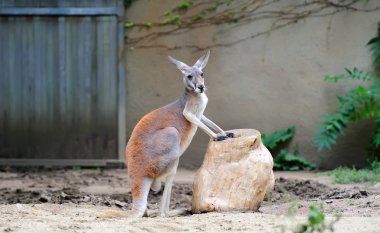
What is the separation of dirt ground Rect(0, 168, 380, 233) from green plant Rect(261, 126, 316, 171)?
0.42 m

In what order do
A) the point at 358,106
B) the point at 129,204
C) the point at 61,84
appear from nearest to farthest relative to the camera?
the point at 129,204 → the point at 358,106 → the point at 61,84

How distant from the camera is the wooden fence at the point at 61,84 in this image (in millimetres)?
10945

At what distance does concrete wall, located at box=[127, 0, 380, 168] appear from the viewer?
35.1 feet

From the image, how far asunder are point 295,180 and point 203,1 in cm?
363

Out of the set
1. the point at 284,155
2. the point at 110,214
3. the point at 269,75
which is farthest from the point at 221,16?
the point at 110,214

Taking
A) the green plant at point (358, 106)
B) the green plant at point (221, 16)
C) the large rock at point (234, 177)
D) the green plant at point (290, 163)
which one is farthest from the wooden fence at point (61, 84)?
the large rock at point (234, 177)

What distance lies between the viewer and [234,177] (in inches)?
256

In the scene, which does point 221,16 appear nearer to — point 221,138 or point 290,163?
point 290,163

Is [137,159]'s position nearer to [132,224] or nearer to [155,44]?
[132,224]

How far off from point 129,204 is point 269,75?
404cm

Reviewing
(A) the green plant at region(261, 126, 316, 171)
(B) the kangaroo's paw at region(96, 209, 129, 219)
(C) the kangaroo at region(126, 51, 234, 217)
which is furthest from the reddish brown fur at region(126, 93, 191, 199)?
(A) the green plant at region(261, 126, 316, 171)

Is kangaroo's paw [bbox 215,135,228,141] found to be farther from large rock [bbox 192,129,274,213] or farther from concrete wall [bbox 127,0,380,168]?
concrete wall [bbox 127,0,380,168]

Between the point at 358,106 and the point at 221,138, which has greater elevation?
the point at 358,106

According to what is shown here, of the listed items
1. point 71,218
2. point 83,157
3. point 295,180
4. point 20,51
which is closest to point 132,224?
point 71,218
